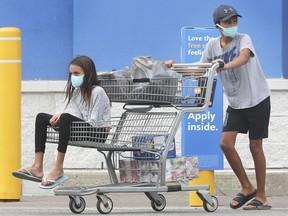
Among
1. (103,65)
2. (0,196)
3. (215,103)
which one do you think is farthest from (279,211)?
(103,65)

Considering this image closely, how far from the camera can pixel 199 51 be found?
9.85 meters

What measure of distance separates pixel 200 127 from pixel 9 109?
1.87 meters

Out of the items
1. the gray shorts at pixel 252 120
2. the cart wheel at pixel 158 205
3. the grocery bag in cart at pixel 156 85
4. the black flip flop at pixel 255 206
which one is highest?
the grocery bag in cart at pixel 156 85

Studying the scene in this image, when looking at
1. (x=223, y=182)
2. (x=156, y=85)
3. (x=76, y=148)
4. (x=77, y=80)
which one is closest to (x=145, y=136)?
(x=156, y=85)

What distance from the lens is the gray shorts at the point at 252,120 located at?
31.2 feet

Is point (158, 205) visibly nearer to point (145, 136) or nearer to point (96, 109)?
point (145, 136)

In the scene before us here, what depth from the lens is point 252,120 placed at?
31.3 feet

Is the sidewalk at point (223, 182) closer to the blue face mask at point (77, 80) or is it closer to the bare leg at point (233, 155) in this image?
the bare leg at point (233, 155)

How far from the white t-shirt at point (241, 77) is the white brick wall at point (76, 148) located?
7.78ft

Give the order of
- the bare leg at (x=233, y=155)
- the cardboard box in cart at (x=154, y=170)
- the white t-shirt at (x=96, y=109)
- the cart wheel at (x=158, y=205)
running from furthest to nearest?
the bare leg at (x=233, y=155) < the cart wheel at (x=158, y=205) < the cardboard box in cart at (x=154, y=170) < the white t-shirt at (x=96, y=109)

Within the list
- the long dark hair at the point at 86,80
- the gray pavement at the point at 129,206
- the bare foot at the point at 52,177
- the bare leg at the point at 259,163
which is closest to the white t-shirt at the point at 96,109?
the long dark hair at the point at 86,80

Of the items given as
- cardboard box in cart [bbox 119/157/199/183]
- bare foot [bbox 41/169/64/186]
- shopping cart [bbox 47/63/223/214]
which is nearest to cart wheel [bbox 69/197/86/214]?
shopping cart [bbox 47/63/223/214]

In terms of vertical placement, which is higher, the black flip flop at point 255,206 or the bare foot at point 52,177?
the bare foot at point 52,177

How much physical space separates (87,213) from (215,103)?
1.66 m
